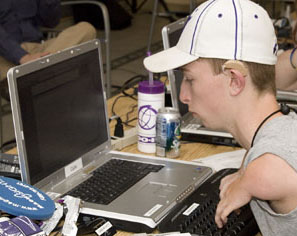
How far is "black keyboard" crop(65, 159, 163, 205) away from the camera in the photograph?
1.52m

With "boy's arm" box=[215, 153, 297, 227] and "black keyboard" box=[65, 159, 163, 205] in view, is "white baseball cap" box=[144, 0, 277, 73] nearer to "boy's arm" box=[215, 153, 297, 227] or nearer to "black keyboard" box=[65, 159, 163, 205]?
"boy's arm" box=[215, 153, 297, 227]

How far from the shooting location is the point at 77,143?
1.67 meters

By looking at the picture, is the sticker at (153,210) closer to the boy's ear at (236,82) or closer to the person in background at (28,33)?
the boy's ear at (236,82)

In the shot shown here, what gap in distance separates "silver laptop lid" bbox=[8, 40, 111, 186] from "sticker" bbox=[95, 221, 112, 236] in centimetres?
23

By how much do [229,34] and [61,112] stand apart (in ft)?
1.75

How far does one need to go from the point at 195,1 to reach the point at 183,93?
57.2 inches

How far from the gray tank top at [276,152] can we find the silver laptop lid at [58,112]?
1.75 ft

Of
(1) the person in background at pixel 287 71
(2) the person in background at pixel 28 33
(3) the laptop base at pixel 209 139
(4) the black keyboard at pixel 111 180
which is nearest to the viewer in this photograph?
(4) the black keyboard at pixel 111 180

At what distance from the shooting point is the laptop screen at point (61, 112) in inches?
58.1

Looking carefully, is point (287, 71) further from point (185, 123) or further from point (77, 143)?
Answer: point (77, 143)

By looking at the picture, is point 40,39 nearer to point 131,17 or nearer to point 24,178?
point 24,178

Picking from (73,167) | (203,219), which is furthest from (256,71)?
(73,167)

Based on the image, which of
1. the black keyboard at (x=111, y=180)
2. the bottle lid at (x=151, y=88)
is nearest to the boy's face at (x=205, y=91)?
the black keyboard at (x=111, y=180)

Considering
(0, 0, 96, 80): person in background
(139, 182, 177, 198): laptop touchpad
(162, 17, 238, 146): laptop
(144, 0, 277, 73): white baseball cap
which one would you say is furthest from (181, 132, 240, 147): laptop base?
(0, 0, 96, 80): person in background
